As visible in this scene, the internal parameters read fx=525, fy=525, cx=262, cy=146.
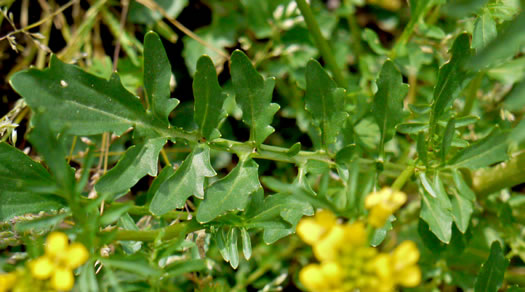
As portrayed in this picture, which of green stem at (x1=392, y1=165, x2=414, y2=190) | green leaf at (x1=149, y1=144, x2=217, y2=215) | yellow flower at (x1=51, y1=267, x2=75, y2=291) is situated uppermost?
yellow flower at (x1=51, y1=267, x2=75, y2=291)

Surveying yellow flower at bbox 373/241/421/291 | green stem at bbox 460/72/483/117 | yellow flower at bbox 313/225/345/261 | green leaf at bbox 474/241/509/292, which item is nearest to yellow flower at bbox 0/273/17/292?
yellow flower at bbox 313/225/345/261

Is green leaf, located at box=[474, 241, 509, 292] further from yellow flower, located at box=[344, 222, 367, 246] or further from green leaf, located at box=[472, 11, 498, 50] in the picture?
yellow flower, located at box=[344, 222, 367, 246]

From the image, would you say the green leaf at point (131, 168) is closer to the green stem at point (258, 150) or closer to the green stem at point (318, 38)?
the green stem at point (258, 150)

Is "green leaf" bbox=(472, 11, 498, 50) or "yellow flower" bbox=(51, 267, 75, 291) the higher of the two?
"green leaf" bbox=(472, 11, 498, 50)

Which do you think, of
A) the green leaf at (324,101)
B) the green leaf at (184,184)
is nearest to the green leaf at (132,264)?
the green leaf at (184,184)

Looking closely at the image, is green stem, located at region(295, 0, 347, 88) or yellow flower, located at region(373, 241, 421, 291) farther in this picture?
green stem, located at region(295, 0, 347, 88)

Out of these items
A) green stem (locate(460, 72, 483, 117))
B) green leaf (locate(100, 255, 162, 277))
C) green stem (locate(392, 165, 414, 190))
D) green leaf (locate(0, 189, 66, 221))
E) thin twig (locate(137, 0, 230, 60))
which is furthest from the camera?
thin twig (locate(137, 0, 230, 60))
